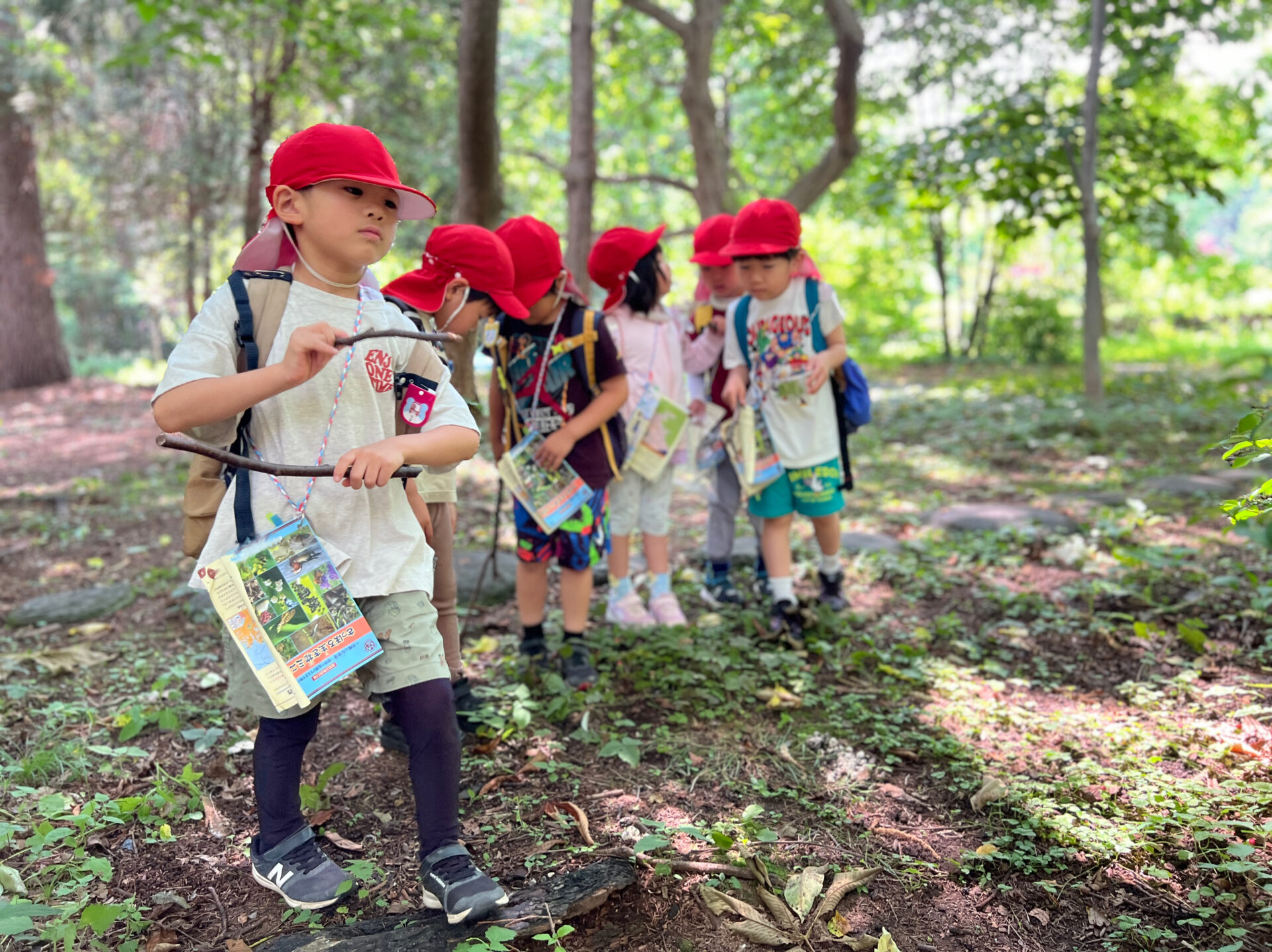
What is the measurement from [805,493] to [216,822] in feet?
7.79

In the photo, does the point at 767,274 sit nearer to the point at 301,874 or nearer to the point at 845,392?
the point at 845,392

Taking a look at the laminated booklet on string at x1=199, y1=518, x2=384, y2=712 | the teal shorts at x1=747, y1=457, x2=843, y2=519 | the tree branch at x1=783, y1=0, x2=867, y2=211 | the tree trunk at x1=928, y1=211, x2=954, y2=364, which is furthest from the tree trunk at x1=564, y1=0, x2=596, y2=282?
the tree trunk at x1=928, y1=211, x2=954, y2=364

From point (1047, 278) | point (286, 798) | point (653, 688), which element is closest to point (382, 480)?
point (286, 798)

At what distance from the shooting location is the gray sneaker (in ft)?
6.44

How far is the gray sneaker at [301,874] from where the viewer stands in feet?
6.44

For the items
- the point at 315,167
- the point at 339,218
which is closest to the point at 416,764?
the point at 339,218

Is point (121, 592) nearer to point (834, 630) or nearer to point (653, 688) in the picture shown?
point (653, 688)

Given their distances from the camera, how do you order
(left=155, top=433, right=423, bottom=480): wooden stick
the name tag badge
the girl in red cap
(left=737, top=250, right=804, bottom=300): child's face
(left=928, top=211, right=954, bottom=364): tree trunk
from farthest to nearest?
(left=928, top=211, right=954, bottom=364): tree trunk < the girl in red cap < (left=737, top=250, right=804, bottom=300): child's face < the name tag badge < (left=155, top=433, right=423, bottom=480): wooden stick

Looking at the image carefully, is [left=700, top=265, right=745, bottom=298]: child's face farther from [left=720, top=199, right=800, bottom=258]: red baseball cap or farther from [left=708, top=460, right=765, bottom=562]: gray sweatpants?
[left=708, top=460, right=765, bottom=562]: gray sweatpants

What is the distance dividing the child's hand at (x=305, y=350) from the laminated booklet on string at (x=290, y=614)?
1.09ft

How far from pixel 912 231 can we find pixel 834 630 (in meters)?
12.0

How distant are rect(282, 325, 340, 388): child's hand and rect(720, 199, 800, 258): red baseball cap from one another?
199cm

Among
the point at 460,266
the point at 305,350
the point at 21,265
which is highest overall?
the point at 21,265

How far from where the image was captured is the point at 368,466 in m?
1.75
